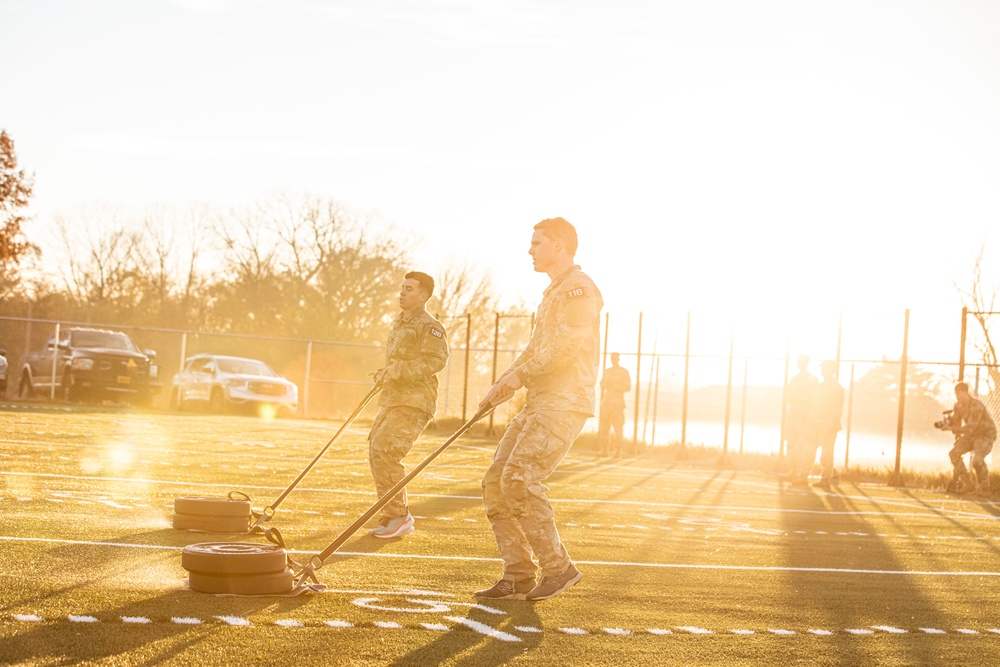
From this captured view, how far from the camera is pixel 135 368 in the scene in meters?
28.3

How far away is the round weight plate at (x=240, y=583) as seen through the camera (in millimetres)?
5676

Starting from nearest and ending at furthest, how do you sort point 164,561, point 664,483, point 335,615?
point 335,615, point 164,561, point 664,483

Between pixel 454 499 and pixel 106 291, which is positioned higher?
pixel 106 291

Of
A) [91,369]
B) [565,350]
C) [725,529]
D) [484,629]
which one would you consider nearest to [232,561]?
[484,629]

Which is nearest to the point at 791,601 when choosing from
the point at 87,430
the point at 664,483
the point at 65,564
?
the point at 65,564

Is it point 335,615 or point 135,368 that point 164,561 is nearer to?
point 335,615

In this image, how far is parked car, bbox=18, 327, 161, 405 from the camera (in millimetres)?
27438

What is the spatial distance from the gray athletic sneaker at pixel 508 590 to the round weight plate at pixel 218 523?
7.97ft

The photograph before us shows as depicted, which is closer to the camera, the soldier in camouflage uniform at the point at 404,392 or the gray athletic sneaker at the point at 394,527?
the gray athletic sneaker at the point at 394,527

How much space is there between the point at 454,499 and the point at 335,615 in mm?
6425

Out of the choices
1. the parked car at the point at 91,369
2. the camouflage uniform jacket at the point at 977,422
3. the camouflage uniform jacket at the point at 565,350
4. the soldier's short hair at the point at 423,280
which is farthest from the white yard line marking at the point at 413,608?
the parked car at the point at 91,369

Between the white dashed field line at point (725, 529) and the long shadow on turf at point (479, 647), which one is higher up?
the long shadow on turf at point (479, 647)

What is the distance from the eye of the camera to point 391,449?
8.62 metres

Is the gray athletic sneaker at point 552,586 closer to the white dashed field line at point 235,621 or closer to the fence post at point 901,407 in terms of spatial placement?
the white dashed field line at point 235,621
